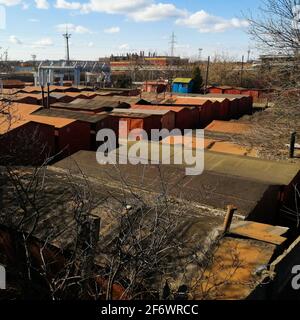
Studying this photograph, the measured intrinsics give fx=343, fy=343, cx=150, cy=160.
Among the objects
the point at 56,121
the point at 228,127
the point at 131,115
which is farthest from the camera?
the point at 131,115

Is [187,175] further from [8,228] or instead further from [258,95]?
[258,95]

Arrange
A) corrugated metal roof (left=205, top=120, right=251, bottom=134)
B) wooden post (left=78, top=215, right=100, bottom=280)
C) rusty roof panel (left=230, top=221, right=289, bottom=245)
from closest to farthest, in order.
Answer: wooden post (left=78, top=215, right=100, bottom=280), rusty roof panel (left=230, top=221, right=289, bottom=245), corrugated metal roof (left=205, top=120, right=251, bottom=134)

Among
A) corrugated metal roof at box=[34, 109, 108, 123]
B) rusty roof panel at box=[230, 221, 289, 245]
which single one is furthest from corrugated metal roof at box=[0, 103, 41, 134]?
rusty roof panel at box=[230, 221, 289, 245]

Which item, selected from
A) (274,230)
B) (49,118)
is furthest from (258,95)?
(274,230)

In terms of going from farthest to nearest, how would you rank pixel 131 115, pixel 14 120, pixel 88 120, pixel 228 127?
pixel 131 115 → pixel 228 127 → pixel 88 120 → pixel 14 120

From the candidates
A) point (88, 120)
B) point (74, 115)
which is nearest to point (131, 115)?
point (74, 115)

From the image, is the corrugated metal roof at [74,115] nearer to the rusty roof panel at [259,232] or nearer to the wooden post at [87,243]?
the rusty roof panel at [259,232]

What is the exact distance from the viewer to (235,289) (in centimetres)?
411

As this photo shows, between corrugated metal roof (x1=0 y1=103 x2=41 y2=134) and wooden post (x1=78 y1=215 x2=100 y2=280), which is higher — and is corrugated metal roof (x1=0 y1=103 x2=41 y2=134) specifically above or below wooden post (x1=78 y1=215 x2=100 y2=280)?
above

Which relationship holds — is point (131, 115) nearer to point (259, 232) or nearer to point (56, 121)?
point (56, 121)

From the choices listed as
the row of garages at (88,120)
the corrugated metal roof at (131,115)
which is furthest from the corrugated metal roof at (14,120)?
the corrugated metal roof at (131,115)

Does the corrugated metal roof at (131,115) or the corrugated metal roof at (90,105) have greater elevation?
the corrugated metal roof at (90,105)

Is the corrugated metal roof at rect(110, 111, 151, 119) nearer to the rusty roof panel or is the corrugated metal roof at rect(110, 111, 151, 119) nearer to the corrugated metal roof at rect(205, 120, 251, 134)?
the corrugated metal roof at rect(205, 120, 251, 134)
